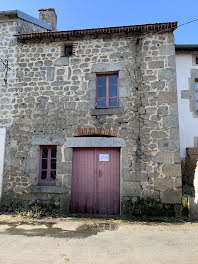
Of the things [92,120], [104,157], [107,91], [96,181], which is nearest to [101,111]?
[92,120]

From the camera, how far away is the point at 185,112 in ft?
22.1

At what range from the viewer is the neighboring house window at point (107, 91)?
6.31 m

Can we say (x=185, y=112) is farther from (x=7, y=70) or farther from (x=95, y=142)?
(x=7, y=70)

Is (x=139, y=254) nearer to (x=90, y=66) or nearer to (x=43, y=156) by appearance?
(x=43, y=156)

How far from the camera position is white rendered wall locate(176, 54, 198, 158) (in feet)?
21.5

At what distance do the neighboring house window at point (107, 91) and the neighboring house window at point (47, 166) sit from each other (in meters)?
1.93

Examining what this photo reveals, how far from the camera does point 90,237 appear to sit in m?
4.20

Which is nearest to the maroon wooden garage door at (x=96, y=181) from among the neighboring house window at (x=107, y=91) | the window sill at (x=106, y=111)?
the window sill at (x=106, y=111)

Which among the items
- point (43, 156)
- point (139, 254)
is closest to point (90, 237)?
point (139, 254)

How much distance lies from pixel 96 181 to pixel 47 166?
1.49 m

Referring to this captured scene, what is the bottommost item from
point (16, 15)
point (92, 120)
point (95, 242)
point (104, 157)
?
point (95, 242)

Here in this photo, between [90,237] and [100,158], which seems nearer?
[90,237]

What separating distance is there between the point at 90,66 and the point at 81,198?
12.4ft

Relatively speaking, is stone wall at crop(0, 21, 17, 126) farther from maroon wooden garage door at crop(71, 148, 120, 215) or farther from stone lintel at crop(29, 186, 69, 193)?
maroon wooden garage door at crop(71, 148, 120, 215)
